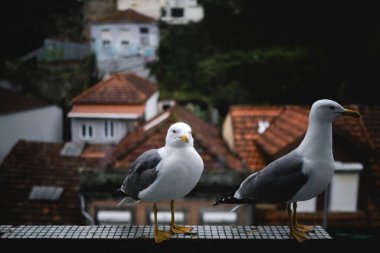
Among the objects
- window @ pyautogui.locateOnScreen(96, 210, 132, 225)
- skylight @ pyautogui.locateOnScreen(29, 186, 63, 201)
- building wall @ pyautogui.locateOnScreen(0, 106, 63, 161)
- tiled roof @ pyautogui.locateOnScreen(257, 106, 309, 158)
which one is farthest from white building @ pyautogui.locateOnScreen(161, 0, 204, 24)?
window @ pyautogui.locateOnScreen(96, 210, 132, 225)

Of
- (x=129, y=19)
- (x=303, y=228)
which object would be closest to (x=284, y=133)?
(x=303, y=228)

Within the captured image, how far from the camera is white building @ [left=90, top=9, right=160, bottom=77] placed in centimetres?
2158

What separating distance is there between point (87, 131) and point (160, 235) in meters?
14.1

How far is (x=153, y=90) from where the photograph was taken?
56.6 feet

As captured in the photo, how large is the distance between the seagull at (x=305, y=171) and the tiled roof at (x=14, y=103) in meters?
10.9

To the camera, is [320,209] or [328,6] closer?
[320,209]

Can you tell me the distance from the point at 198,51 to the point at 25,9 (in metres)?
19.7

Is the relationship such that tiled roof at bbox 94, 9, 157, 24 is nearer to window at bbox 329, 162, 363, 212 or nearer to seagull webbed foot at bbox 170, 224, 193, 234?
window at bbox 329, 162, 363, 212

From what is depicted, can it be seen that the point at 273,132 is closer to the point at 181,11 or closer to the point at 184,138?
the point at 184,138

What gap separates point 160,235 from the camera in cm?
155

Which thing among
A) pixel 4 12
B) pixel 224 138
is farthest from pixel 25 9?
pixel 224 138

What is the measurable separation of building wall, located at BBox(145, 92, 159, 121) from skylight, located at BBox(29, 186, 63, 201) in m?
7.38

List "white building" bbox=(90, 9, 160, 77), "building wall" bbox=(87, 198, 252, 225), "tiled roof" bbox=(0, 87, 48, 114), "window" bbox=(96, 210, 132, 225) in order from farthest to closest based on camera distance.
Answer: "white building" bbox=(90, 9, 160, 77), "tiled roof" bbox=(0, 87, 48, 114), "window" bbox=(96, 210, 132, 225), "building wall" bbox=(87, 198, 252, 225)

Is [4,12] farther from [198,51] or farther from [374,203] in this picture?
[198,51]
